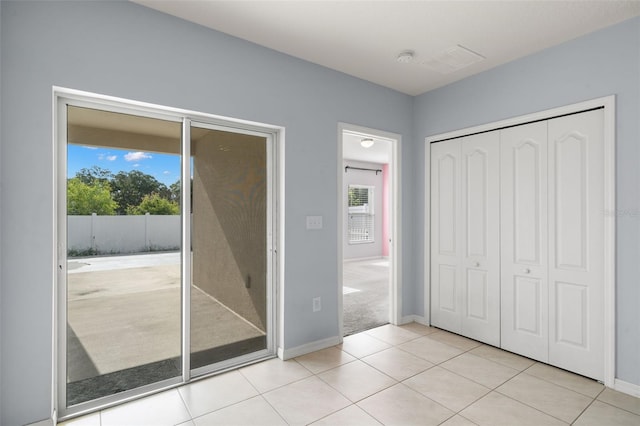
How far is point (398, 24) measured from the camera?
2.55 meters

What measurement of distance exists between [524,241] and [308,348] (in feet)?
7.48

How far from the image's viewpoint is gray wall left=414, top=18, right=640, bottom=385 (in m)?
2.43

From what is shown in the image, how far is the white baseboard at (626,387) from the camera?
2.40 meters

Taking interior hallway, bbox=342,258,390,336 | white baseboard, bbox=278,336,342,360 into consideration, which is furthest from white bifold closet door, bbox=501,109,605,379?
white baseboard, bbox=278,336,342,360

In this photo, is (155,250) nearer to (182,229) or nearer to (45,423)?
(182,229)

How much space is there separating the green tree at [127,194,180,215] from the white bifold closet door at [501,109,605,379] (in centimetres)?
303

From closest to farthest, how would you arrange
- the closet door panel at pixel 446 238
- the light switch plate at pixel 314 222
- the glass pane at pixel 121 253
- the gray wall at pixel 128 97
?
1. the gray wall at pixel 128 97
2. the glass pane at pixel 121 253
3. the light switch plate at pixel 314 222
4. the closet door panel at pixel 446 238

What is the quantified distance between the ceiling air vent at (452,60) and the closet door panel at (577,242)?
0.92m

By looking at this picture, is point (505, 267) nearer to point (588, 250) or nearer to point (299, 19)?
point (588, 250)

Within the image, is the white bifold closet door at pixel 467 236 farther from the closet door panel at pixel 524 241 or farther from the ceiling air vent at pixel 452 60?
the ceiling air vent at pixel 452 60

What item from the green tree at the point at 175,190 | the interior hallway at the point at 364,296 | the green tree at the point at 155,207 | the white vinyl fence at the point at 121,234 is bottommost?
the interior hallway at the point at 364,296

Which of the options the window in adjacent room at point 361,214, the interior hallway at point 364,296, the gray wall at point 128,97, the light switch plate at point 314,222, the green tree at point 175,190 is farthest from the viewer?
the window in adjacent room at point 361,214

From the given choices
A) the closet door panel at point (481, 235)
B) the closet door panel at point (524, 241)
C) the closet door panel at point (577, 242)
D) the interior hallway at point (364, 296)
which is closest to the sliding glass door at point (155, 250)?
the interior hallway at point (364, 296)

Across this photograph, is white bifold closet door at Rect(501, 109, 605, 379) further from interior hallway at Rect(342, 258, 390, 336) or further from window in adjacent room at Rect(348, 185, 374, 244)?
A: window in adjacent room at Rect(348, 185, 374, 244)
